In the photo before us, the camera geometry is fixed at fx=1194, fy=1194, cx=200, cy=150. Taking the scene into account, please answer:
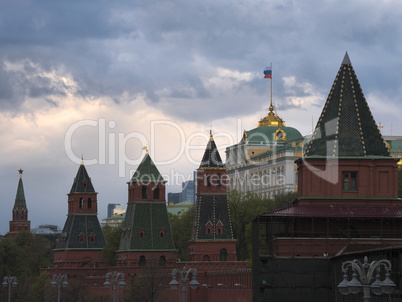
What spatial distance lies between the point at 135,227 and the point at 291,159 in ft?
268

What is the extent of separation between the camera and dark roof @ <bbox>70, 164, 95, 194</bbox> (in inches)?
5301

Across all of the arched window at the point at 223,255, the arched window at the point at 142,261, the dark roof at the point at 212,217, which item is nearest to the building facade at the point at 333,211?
the dark roof at the point at 212,217

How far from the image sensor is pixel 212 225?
11381 cm

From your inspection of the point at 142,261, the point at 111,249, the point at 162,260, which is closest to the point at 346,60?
the point at 162,260

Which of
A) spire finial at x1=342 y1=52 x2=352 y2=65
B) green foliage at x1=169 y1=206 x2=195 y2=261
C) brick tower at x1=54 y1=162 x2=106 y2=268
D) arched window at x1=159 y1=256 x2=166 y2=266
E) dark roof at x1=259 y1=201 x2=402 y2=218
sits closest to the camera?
dark roof at x1=259 y1=201 x2=402 y2=218

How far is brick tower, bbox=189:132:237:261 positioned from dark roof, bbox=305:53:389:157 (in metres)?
36.5

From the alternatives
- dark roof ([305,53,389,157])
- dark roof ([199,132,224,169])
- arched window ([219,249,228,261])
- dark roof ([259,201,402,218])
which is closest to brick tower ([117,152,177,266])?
arched window ([219,249,228,261])

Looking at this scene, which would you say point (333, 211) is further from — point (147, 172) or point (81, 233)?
point (81, 233)

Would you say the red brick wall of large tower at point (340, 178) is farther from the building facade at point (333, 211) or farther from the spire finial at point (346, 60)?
the spire finial at point (346, 60)

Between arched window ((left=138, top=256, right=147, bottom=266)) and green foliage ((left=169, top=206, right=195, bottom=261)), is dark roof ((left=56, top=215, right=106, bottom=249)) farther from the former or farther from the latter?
arched window ((left=138, top=256, right=147, bottom=266))

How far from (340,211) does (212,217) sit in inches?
1622

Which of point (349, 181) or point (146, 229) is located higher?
point (349, 181)

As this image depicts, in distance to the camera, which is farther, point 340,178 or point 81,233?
point 81,233

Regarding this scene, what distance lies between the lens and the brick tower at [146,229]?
119m
